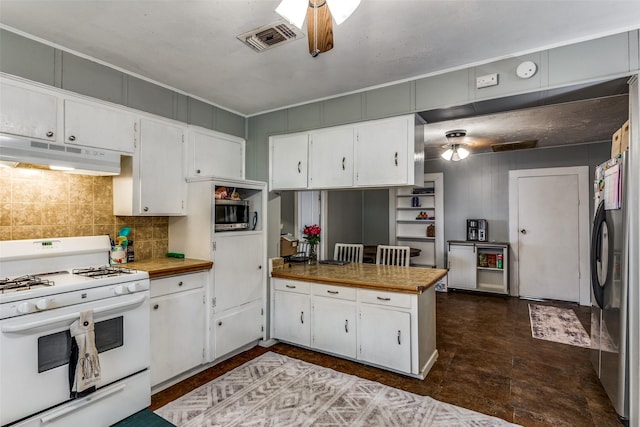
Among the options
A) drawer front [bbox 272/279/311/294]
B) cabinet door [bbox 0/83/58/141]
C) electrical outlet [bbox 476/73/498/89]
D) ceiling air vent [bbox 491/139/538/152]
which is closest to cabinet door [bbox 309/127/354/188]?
drawer front [bbox 272/279/311/294]

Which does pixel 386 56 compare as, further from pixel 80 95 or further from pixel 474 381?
pixel 474 381

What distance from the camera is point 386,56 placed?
2369 millimetres

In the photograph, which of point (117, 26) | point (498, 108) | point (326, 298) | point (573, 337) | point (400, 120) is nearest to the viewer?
point (117, 26)

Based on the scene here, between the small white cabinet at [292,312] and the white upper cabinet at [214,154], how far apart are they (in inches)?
50.5

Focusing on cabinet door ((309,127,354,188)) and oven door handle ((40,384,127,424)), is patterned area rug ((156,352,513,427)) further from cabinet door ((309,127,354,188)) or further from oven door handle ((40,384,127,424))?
cabinet door ((309,127,354,188))

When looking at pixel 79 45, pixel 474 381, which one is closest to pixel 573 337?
pixel 474 381

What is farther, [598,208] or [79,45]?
[598,208]

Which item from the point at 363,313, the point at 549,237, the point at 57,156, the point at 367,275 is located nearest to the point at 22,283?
the point at 57,156

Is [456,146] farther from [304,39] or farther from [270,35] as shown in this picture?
[270,35]

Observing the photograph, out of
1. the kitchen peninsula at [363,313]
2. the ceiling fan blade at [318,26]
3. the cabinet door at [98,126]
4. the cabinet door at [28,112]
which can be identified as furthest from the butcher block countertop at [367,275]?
the cabinet door at [28,112]

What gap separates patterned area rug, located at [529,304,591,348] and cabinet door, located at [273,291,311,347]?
8.54 feet

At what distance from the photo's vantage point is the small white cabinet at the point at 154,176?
2697 millimetres

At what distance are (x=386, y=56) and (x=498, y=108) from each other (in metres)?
0.97

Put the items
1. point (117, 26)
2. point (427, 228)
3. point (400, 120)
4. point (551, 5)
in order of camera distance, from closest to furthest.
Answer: point (551, 5) → point (117, 26) → point (400, 120) → point (427, 228)
